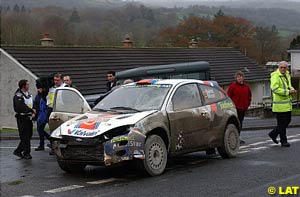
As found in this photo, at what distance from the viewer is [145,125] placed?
909 cm

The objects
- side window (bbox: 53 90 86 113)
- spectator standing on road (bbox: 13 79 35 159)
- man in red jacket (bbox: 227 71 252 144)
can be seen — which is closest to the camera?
side window (bbox: 53 90 86 113)

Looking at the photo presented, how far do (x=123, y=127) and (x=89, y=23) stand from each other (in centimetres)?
4946

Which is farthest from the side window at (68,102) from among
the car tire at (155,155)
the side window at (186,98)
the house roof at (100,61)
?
the house roof at (100,61)

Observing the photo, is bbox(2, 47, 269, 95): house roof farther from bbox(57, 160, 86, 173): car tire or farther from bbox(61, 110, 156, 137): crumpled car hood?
bbox(61, 110, 156, 137): crumpled car hood

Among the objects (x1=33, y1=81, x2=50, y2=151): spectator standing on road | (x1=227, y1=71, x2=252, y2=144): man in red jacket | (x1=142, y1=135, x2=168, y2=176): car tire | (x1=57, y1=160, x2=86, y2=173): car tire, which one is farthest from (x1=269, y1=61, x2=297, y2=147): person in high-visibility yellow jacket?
(x1=33, y1=81, x2=50, y2=151): spectator standing on road

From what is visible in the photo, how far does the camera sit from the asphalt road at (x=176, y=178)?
7938 mm

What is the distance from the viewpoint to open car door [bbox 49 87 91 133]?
11.1 meters

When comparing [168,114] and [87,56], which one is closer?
[168,114]

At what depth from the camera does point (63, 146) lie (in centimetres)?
915

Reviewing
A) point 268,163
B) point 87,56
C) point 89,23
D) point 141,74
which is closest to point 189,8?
point 89,23

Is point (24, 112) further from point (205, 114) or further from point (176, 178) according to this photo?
point (176, 178)

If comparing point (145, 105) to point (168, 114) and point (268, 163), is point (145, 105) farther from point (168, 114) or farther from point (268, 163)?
point (268, 163)

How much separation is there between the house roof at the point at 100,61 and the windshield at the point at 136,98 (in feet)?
67.6

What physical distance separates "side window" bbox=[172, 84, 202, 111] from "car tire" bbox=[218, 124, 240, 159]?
3.42ft
